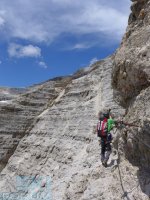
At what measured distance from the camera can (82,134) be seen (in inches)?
723

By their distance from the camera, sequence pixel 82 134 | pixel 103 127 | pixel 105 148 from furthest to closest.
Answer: pixel 82 134
pixel 105 148
pixel 103 127

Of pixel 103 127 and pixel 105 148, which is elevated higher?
pixel 103 127

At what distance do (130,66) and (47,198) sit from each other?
6.61 m

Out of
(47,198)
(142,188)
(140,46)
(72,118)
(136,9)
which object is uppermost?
(136,9)

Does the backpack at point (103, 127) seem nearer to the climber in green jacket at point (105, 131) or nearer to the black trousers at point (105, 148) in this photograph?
the climber in green jacket at point (105, 131)

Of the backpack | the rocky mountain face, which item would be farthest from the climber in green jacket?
the rocky mountain face

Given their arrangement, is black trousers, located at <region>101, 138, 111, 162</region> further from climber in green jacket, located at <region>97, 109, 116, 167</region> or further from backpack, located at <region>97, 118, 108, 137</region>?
backpack, located at <region>97, 118, 108, 137</region>

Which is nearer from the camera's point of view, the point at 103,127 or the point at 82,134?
the point at 103,127

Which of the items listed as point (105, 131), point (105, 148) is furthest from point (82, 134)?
point (105, 131)

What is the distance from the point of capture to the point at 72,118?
67.6 ft

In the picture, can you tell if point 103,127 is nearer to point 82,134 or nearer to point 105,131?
point 105,131

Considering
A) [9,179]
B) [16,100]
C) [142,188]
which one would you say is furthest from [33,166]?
[142,188]

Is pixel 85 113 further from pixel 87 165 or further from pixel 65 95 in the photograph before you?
pixel 87 165

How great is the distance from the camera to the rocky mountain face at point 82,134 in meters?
10.2
